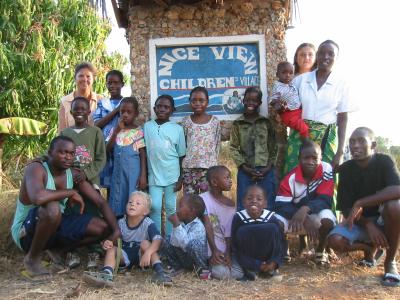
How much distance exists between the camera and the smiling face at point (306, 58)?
473cm

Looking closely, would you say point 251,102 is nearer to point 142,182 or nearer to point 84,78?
point 142,182

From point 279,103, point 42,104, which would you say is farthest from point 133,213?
point 42,104

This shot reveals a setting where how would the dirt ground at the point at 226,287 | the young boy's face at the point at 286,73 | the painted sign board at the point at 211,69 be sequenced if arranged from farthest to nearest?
the painted sign board at the point at 211,69 → the young boy's face at the point at 286,73 → the dirt ground at the point at 226,287

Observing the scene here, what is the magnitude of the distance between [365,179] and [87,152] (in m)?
2.43

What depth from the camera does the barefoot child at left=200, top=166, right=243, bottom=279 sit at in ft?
12.4

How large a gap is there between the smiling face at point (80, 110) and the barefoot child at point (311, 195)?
6.34 feet

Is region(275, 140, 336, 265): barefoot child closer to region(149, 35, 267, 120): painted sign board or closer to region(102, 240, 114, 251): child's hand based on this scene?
region(149, 35, 267, 120): painted sign board

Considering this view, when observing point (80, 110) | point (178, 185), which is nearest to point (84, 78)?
point (80, 110)

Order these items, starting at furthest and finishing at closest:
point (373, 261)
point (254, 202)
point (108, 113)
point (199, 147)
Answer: point (108, 113)
point (199, 147)
point (373, 261)
point (254, 202)

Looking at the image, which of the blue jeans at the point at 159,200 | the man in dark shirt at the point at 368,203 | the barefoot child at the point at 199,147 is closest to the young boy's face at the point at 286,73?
the barefoot child at the point at 199,147

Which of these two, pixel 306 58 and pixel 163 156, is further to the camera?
pixel 306 58

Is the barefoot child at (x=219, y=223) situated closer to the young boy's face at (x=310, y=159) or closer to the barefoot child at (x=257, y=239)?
the barefoot child at (x=257, y=239)

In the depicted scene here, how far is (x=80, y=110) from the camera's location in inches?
172

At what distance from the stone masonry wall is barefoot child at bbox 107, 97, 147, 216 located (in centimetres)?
47
